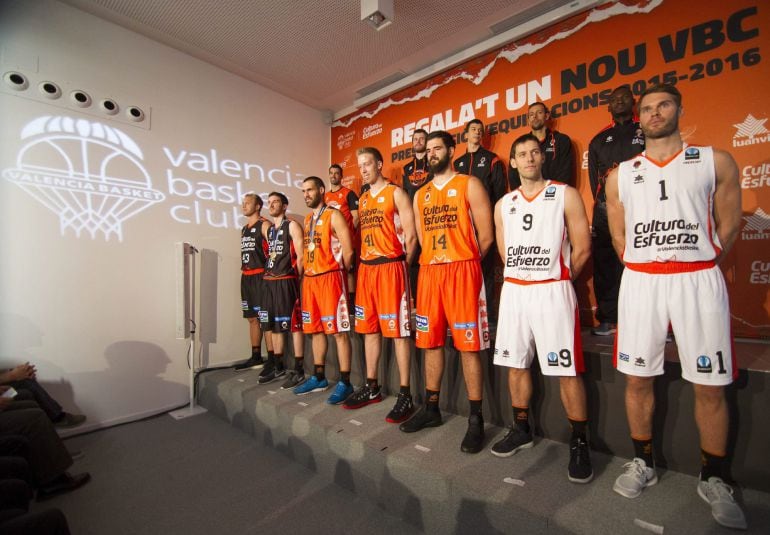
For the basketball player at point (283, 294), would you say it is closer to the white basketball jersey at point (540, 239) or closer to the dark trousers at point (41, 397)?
the dark trousers at point (41, 397)

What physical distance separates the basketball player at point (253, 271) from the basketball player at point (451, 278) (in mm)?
2303

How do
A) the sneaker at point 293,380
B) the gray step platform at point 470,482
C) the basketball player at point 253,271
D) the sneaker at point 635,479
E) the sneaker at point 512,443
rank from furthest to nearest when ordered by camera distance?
the basketball player at point 253,271
the sneaker at point 293,380
the sneaker at point 512,443
the sneaker at point 635,479
the gray step platform at point 470,482

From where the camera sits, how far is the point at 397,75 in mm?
4801

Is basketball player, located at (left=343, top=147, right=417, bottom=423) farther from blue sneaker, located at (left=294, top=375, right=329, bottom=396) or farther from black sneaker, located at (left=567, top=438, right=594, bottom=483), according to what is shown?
black sneaker, located at (left=567, top=438, right=594, bottom=483)

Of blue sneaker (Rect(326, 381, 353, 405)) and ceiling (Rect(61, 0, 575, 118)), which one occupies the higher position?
ceiling (Rect(61, 0, 575, 118))

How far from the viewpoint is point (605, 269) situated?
111 inches

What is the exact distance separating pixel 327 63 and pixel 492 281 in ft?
11.0

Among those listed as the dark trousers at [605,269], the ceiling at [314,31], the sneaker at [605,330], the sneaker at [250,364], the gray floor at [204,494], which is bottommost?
the gray floor at [204,494]

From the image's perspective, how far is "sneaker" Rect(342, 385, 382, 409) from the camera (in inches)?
109

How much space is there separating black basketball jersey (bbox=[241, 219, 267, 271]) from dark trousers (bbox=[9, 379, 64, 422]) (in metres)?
2.01

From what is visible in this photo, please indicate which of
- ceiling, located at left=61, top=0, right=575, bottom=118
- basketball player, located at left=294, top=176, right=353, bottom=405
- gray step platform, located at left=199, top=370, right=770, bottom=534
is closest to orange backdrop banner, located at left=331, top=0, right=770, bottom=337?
ceiling, located at left=61, top=0, right=575, bottom=118

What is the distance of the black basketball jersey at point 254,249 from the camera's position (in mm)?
4152

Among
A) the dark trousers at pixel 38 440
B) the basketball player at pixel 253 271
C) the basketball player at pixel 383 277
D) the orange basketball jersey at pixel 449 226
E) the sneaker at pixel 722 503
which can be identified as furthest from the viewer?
the basketball player at pixel 253 271

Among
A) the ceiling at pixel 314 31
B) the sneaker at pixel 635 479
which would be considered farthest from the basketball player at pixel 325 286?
the sneaker at pixel 635 479
